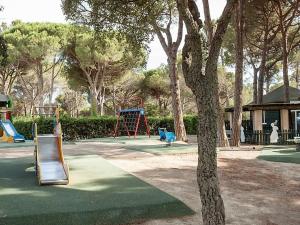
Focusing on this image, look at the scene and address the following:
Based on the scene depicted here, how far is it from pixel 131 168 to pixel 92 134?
13.3 m

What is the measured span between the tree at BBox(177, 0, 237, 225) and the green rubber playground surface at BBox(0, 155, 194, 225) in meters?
2.05

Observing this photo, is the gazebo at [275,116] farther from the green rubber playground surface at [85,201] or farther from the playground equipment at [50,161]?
the playground equipment at [50,161]

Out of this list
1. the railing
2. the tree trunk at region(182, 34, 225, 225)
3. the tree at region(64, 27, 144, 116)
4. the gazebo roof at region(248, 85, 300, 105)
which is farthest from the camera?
the tree at region(64, 27, 144, 116)

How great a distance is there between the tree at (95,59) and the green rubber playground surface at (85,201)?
2022 cm

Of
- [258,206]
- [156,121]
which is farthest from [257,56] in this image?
[258,206]

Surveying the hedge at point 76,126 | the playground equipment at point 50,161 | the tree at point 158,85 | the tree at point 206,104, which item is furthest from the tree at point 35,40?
the tree at point 206,104

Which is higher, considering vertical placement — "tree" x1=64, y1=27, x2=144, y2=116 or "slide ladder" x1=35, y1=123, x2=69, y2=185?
"tree" x1=64, y1=27, x2=144, y2=116

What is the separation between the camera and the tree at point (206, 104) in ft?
15.8

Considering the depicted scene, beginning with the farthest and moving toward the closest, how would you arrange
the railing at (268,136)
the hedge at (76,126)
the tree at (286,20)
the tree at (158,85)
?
the tree at (158,85) < the tree at (286,20) < the hedge at (76,126) < the railing at (268,136)

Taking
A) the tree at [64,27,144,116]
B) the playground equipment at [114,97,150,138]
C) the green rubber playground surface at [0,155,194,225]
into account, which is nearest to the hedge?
the playground equipment at [114,97,150,138]

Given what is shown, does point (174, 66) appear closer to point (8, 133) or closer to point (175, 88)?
point (175, 88)

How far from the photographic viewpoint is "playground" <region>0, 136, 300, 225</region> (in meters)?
6.50

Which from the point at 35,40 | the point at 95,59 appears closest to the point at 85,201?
the point at 95,59

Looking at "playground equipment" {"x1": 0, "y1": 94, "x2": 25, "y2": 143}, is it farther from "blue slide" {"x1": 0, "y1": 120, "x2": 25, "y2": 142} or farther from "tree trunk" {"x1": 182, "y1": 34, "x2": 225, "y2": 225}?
"tree trunk" {"x1": 182, "y1": 34, "x2": 225, "y2": 225}
